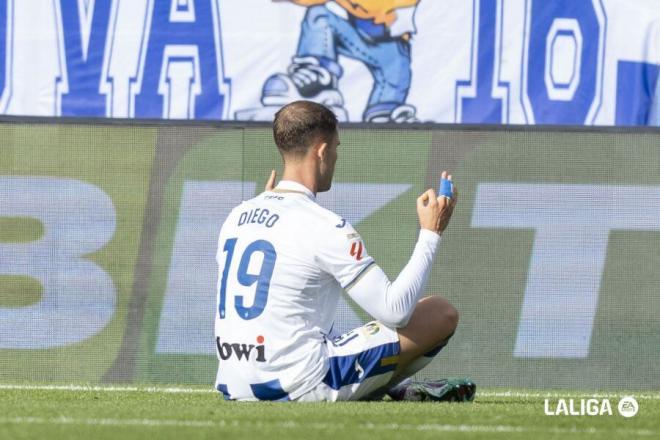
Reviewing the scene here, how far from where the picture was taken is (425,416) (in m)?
Answer: 5.05

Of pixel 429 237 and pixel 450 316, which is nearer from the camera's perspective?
pixel 429 237

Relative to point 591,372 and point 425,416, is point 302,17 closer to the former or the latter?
point 591,372

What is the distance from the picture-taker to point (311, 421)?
4785mm

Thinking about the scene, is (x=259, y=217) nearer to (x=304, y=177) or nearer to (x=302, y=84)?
(x=304, y=177)

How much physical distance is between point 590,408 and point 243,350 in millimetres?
1428

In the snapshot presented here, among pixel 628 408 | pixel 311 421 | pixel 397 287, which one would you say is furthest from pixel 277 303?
pixel 628 408

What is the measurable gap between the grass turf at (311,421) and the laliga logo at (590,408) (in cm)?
6

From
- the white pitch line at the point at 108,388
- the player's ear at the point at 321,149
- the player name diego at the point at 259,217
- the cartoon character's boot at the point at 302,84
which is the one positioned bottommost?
the white pitch line at the point at 108,388

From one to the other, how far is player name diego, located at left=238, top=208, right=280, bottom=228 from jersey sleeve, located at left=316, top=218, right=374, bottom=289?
0.22 meters

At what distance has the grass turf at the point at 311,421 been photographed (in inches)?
178

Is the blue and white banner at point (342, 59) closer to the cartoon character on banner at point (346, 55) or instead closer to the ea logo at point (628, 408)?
the cartoon character on banner at point (346, 55)

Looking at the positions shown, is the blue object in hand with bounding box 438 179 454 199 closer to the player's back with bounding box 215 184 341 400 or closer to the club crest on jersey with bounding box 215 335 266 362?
the player's back with bounding box 215 184 341 400

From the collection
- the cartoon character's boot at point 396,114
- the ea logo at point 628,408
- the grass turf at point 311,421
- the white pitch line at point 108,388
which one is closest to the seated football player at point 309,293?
the grass turf at point 311,421

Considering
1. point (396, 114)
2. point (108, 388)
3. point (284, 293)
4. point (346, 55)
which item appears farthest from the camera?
point (346, 55)
